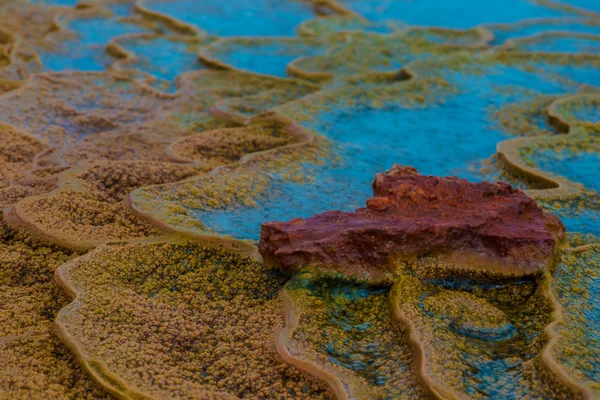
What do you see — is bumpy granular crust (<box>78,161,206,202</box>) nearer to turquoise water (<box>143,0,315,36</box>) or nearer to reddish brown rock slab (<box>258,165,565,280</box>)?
reddish brown rock slab (<box>258,165,565,280</box>)

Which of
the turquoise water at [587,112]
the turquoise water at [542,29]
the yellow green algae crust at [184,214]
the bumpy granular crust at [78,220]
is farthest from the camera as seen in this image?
the turquoise water at [542,29]

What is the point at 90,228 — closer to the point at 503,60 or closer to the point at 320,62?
the point at 320,62

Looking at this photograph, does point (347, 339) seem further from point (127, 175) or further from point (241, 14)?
point (241, 14)

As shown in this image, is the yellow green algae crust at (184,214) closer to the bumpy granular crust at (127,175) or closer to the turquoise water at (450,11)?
the bumpy granular crust at (127,175)

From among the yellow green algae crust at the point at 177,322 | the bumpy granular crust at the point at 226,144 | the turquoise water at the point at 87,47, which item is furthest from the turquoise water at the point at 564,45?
the yellow green algae crust at the point at 177,322

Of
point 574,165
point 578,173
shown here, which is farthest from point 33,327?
point 574,165

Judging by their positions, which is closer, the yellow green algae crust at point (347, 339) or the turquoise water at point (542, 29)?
the yellow green algae crust at point (347, 339)

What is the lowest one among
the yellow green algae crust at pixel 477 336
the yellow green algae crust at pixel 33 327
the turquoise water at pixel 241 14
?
the yellow green algae crust at pixel 33 327
